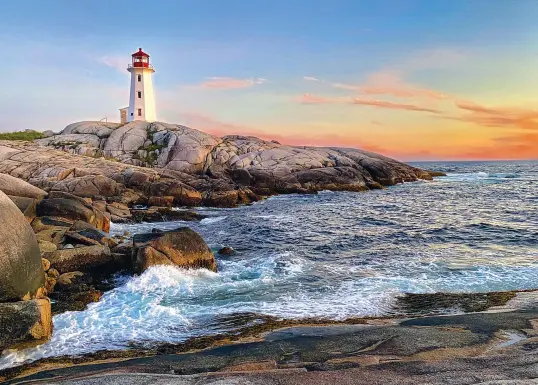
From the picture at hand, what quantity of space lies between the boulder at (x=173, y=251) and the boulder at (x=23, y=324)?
5394 millimetres

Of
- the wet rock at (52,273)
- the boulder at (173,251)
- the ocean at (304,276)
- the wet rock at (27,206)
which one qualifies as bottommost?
the ocean at (304,276)

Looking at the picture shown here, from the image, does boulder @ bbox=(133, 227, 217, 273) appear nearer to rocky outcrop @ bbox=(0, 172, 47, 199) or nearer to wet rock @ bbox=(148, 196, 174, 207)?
rocky outcrop @ bbox=(0, 172, 47, 199)

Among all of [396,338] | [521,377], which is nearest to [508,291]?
[396,338]

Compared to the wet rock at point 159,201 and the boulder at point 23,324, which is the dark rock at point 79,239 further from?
the wet rock at point 159,201

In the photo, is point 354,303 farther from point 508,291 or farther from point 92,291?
point 92,291

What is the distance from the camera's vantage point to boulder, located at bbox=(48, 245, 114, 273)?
15.1 m

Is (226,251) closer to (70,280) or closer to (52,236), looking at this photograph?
(70,280)

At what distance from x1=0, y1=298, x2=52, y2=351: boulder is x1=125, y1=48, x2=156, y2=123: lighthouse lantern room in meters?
61.9

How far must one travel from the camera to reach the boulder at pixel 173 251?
15281mm

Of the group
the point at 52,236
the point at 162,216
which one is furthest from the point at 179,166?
the point at 52,236

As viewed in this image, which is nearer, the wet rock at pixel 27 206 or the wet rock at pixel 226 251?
the wet rock at pixel 226 251

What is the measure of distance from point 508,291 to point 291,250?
964cm

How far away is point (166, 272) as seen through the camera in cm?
1516

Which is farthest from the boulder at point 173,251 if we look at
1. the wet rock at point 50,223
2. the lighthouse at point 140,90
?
the lighthouse at point 140,90
